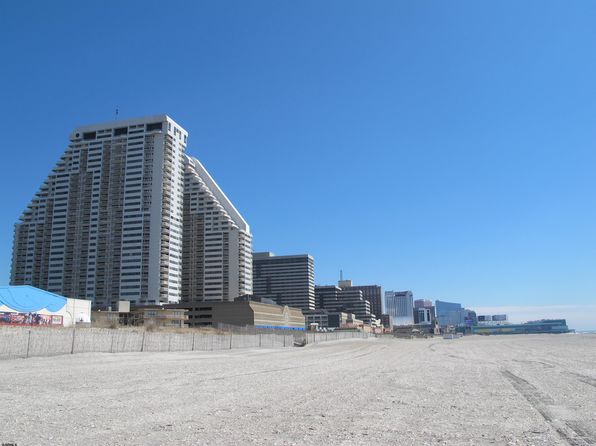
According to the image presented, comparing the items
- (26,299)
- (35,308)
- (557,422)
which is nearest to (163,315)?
(35,308)

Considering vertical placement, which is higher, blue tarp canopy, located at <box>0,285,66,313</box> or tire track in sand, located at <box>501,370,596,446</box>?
blue tarp canopy, located at <box>0,285,66,313</box>

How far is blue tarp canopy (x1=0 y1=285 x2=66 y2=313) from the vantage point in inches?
3406

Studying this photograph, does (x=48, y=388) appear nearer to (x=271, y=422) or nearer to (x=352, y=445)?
(x=271, y=422)

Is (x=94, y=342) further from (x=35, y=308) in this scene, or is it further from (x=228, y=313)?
(x=228, y=313)

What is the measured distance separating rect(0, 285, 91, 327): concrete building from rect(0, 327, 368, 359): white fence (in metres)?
35.1

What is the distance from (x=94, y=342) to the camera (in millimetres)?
42000

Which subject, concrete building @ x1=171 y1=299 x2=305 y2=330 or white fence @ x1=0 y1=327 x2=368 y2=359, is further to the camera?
concrete building @ x1=171 y1=299 x2=305 y2=330

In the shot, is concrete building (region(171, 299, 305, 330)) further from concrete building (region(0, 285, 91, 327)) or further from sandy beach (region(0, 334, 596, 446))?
sandy beach (region(0, 334, 596, 446))

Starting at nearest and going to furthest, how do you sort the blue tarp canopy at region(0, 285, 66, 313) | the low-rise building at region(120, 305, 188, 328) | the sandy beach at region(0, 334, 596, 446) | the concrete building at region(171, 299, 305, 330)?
the sandy beach at region(0, 334, 596, 446), the blue tarp canopy at region(0, 285, 66, 313), the low-rise building at region(120, 305, 188, 328), the concrete building at region(171, 299, 305, 330)

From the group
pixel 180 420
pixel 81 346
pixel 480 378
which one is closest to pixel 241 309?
pixel 81 346

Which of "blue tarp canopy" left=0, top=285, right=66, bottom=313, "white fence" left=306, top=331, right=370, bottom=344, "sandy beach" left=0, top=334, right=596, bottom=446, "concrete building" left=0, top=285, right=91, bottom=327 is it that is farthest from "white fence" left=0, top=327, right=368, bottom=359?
"blue tarp canopy" left=0, top=285, right=66, bottom=313

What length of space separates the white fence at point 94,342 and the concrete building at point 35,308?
35078 mm

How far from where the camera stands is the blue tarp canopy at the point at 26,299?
86.5m

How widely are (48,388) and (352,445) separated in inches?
549
